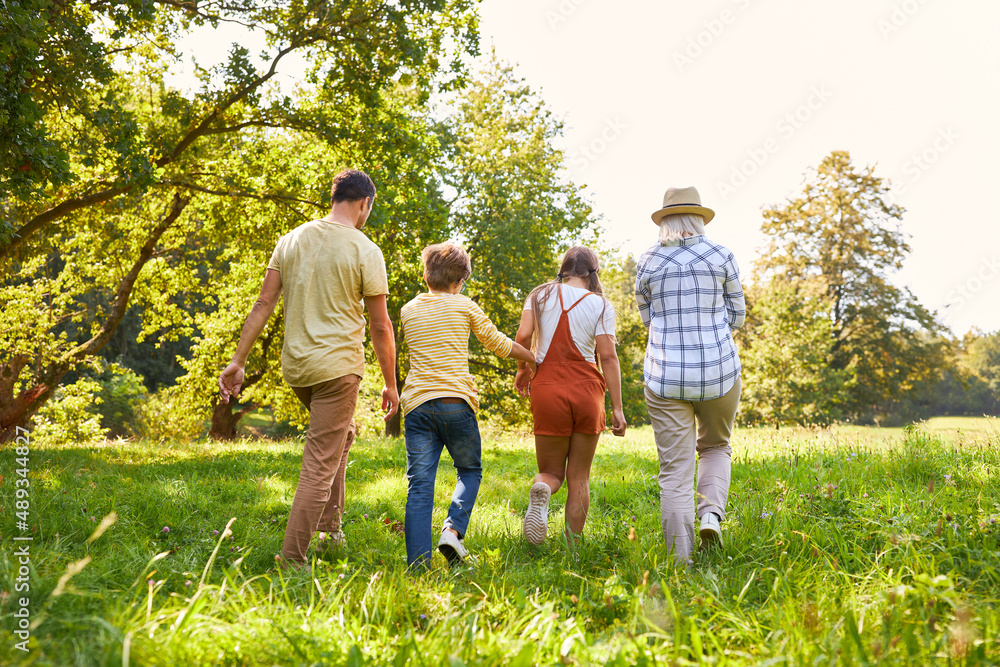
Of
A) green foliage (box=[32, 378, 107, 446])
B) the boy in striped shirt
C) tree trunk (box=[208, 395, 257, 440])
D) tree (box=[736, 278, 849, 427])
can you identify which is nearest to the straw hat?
the boy in striped shirt

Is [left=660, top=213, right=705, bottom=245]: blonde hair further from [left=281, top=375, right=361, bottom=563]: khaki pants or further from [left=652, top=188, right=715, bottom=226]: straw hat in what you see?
[left=281, top=375, right=361, bottom=563]: khaki pants

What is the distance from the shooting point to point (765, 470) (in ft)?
18.4

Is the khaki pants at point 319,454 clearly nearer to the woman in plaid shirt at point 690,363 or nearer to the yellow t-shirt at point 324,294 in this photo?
the yellow t-shirt at point 324,294

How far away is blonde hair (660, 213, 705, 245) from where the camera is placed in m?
3.74

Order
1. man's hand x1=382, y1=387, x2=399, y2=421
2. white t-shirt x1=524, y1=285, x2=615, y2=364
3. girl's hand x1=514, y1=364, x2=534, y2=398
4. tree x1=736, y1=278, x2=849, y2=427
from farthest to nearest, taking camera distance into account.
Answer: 1. tree x1=736, y1=278, x2=849, y2=427
2. girl's hand x1=514, y1=364, x2=534, y2=398
3. white t-shirt x1=524, y1=285, x2=615, y2=364
4. man's hand x1=382, y1=387, x2=399, y2=421

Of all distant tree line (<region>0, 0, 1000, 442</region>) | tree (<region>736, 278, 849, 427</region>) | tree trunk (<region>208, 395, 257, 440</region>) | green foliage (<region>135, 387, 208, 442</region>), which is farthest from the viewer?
tree (<region>736, 278, 849, 427</region>)

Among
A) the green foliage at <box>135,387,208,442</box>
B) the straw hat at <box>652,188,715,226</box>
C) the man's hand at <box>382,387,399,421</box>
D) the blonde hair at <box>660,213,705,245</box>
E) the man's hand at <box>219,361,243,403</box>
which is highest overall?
the straw hat at <box>652,188,715,226</box>

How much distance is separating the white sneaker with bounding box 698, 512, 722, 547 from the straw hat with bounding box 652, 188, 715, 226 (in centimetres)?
183

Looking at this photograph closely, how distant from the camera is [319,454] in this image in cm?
344

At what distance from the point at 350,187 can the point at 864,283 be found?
27.6 m

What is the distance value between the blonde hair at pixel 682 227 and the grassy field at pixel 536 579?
186 cm

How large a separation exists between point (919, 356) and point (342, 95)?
87.3 feet

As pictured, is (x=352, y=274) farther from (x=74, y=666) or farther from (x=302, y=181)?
(x=302, y=181)

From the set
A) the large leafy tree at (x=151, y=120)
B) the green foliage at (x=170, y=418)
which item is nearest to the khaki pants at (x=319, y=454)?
the large leafy tree at (x=151, y=120)
